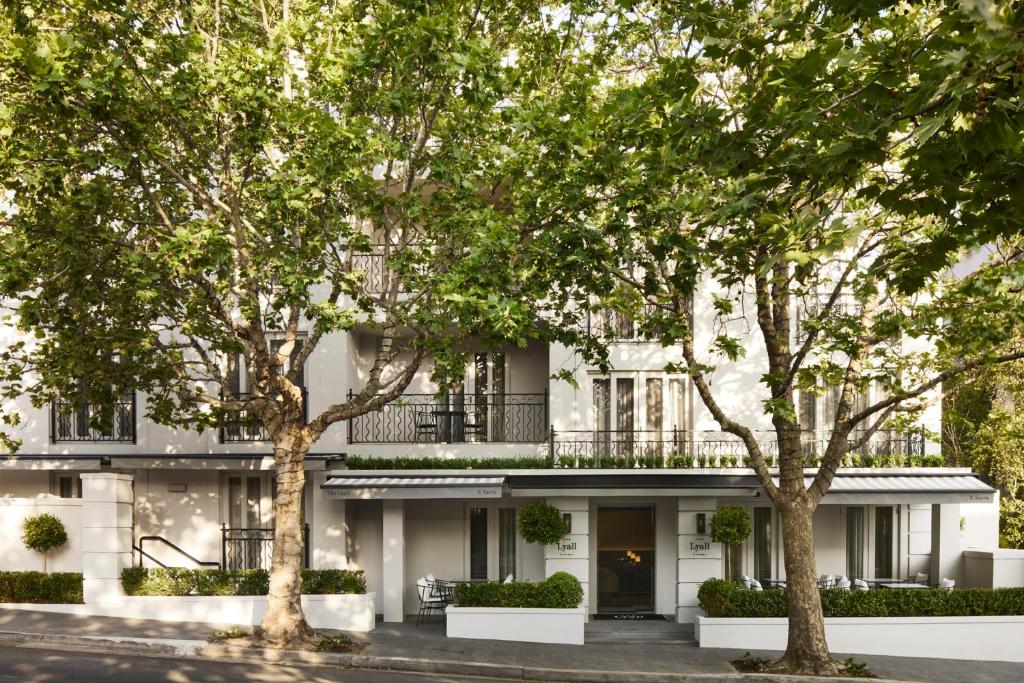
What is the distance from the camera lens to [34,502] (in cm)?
1933

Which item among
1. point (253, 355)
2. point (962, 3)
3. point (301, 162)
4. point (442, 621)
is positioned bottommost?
point (442, 621)

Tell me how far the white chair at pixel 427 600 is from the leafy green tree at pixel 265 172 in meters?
4.03

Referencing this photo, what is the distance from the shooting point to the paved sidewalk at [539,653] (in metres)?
15.1

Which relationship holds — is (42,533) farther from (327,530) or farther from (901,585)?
(901,585)

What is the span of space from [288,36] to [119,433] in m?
11.6

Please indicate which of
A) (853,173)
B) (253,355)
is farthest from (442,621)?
(853,173)

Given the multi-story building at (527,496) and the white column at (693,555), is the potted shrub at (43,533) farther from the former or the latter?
the white column at (693,555)

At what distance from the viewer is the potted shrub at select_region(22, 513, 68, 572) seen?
19.0m

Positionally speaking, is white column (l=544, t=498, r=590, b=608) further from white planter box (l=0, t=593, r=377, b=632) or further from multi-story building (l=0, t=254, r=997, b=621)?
white planter box (l=0, t=593, r=377, b=632)

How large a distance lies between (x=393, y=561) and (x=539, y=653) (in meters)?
4.35

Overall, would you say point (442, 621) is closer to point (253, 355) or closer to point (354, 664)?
point (354, 664)

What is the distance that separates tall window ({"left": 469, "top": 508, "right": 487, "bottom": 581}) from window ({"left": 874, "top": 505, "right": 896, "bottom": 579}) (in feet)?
29.6

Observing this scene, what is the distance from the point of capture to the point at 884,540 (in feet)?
67.1

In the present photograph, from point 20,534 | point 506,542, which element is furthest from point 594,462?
point 20,534
